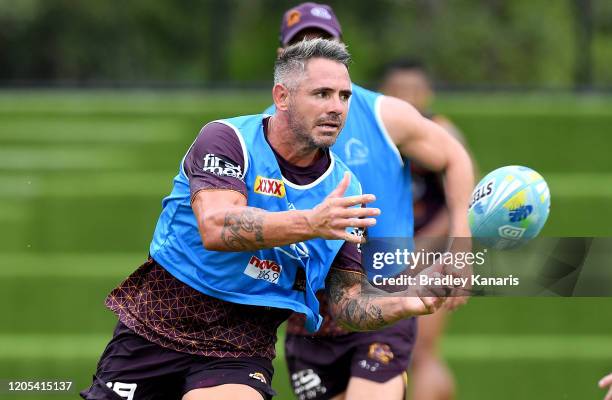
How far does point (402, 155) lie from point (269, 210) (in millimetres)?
1376

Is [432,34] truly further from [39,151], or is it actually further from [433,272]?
[433,272]

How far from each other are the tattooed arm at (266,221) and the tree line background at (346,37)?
15.0 ft

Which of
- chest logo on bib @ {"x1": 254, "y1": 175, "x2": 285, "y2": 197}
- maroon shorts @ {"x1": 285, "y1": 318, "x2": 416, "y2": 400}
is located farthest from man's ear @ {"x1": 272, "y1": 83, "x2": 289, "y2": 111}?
maroon shorts @ {"x1": 285, "y1": 318, "x2": 416, "y2": 400}

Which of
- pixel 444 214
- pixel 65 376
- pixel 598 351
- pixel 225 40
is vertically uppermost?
pixel 225 40

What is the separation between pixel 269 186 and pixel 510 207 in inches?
42.8

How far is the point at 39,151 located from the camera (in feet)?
28.8

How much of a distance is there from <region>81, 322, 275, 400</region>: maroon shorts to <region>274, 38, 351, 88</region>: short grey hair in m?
1.11

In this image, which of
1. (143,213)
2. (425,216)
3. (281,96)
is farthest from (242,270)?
(143,213)

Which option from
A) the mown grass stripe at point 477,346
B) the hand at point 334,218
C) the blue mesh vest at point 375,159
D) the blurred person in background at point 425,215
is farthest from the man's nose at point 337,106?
the mown grass stripe at point 477,346

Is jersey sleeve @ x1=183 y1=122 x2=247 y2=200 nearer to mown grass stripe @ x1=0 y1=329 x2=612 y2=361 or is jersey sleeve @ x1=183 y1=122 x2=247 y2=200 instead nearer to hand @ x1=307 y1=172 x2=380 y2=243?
hand @ x1=307 y1=172 x2=380 y2=243

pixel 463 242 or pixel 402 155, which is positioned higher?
pixel 402 155

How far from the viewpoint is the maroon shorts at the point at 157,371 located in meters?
4.54

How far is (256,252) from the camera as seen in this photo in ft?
14.8

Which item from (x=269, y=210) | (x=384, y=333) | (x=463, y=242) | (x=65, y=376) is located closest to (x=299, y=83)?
(x=269, y=210)
